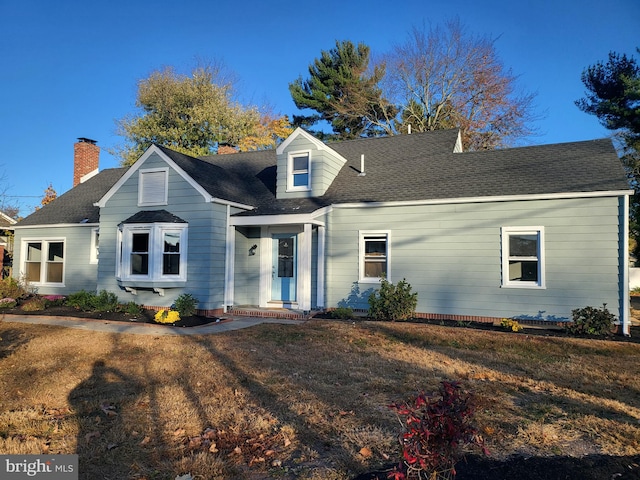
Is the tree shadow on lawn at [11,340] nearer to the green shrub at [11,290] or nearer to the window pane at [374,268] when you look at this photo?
the green shrub at [11,290]

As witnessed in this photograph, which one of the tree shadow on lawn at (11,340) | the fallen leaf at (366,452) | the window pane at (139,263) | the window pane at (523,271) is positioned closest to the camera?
the fallen leaf at (366,452)

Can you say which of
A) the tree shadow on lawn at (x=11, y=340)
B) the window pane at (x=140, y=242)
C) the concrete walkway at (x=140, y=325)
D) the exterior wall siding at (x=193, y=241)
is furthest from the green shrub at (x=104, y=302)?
the tree shadow on lawn at (x=11, y=340)

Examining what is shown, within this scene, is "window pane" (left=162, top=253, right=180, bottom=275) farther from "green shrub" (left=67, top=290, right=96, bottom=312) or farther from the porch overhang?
"green shrub" (left=67, top=290, right=96, bottom=312)

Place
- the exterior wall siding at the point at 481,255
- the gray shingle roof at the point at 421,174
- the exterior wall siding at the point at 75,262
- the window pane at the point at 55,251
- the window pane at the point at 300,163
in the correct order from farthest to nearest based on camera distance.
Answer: the window pane at the point at 55,251, the exterior wall siding at the point at 75,262, the window pane at the point at 300,163, the gray shingle roof at the point at 421,174, the exterior wall siding at the point at 481,255

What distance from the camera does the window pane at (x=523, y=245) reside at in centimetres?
1130

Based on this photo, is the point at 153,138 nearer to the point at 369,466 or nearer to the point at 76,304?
the point at 76,304

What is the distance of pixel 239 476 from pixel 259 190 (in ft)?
41.8

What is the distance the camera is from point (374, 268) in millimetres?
13125

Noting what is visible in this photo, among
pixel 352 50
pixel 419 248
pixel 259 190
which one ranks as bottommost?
pixel 419 248

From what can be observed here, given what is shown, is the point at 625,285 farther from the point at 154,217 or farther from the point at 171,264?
the point at 154,217

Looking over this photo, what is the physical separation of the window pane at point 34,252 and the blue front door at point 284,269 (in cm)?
1074

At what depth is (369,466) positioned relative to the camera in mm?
3707

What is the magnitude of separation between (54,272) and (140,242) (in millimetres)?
6563

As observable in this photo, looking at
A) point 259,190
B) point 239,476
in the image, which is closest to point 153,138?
point 259,190
